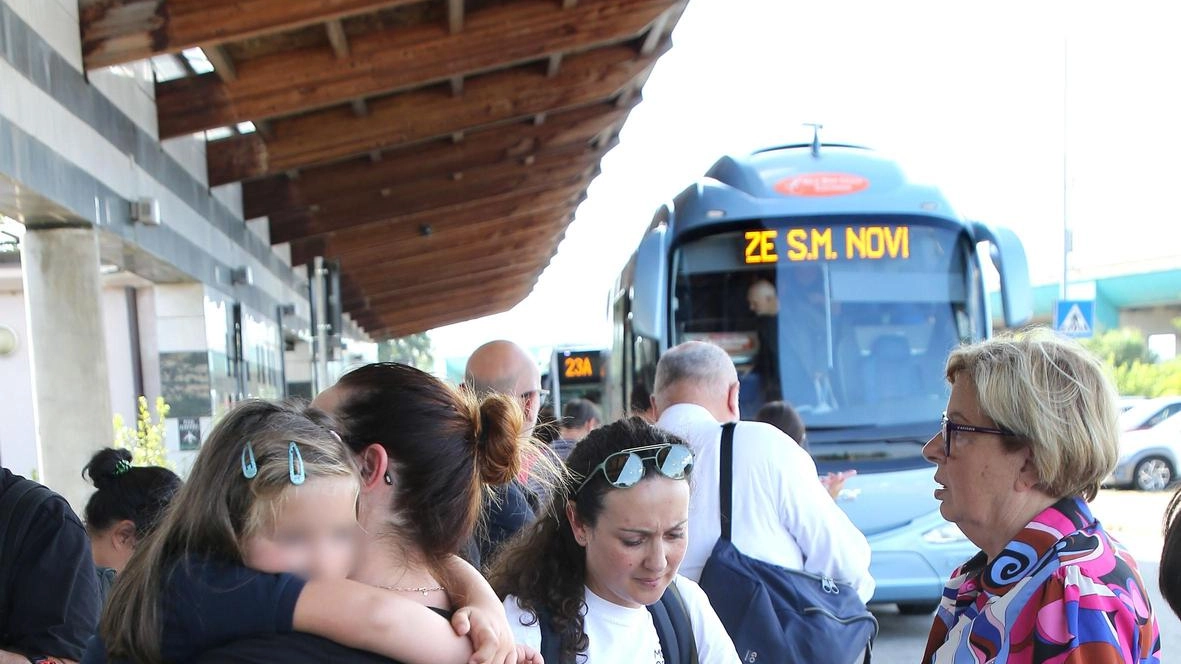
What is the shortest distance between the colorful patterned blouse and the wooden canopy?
23.1 feet

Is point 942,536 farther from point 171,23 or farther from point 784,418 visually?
point 171,23

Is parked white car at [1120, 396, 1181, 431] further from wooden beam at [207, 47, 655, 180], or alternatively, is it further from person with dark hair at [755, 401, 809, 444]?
person with dark hair at [755, 401, 809, 444]

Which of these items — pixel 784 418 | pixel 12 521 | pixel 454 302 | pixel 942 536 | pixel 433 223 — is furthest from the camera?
pixel 454 302

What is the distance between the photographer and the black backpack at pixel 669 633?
2.48 meters

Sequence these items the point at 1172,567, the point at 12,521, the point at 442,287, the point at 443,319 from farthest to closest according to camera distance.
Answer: the point at 443,319, the point at 442,287, the point at 12,521, the point at 1172,567

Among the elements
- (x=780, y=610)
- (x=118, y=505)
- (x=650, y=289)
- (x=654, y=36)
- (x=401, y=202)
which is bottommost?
(x=780, y=610)

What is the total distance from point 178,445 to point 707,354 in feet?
26.4

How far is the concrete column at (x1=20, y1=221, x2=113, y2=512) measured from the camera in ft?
23.9

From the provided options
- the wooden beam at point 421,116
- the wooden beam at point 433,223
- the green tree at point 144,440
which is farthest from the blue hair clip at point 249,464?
the wooden beam at point 433,223

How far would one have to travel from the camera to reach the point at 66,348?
7.46 m

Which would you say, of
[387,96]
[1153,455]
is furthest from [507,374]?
[1153,455]

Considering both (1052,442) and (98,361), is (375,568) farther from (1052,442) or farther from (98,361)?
(98,361)

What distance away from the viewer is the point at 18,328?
13.1m

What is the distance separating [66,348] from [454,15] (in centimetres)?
448
